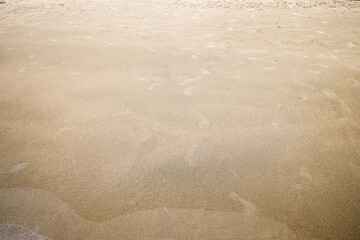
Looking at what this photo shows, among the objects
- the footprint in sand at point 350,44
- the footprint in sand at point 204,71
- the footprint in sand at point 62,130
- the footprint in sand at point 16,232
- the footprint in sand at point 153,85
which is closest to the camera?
the footprint in sand at point 16,232

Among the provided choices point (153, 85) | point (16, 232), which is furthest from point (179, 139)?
point (16, 232)

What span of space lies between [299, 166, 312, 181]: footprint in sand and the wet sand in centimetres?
1

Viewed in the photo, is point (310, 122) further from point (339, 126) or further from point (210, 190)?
point (210, 190)

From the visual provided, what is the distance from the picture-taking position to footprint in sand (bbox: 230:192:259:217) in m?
1.03

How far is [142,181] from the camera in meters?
1.17

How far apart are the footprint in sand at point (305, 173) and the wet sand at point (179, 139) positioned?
11 millimetres

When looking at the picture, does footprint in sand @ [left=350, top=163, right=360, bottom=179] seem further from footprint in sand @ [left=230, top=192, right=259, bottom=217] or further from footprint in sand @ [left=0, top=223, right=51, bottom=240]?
footprint in sand @ [left=0, top=223, right=51, bottom=240]

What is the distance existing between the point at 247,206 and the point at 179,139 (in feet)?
2.10

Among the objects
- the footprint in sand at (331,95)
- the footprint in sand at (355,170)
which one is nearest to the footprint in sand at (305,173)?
the footprint in sand at (355,170)

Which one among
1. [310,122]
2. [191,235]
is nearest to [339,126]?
[310,122]

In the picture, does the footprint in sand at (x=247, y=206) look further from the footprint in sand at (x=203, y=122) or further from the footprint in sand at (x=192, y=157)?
the footprint in sand at (x=203, y=122)

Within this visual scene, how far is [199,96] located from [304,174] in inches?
42.2

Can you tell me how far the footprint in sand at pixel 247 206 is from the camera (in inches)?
40.5

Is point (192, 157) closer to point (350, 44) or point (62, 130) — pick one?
point (62, 130)
